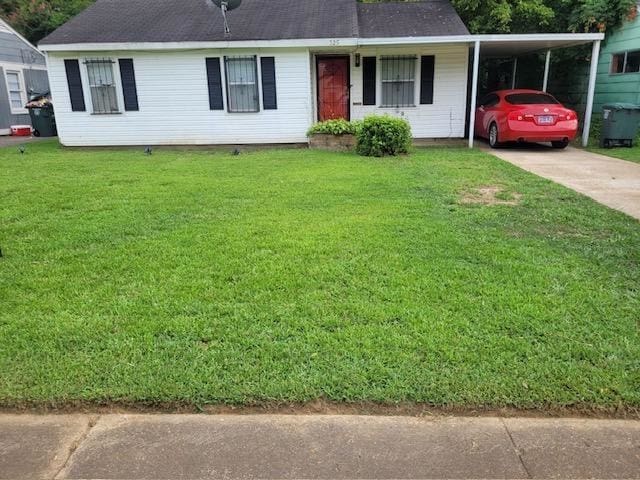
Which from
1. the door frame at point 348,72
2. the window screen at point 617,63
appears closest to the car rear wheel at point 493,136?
the door frame at point 348,72

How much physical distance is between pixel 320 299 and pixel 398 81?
38.4 feet

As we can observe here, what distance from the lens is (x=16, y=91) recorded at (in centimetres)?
1984

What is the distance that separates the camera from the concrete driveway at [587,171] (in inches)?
285

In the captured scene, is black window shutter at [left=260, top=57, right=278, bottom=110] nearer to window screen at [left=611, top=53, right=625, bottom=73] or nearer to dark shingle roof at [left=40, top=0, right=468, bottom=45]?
dark shingle roof at [left=40, top=0, right=468, bottom=45]

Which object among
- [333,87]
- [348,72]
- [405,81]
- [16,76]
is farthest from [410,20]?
[16,76]

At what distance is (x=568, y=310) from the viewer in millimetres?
3570

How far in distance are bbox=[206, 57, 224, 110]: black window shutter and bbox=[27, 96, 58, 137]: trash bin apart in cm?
760

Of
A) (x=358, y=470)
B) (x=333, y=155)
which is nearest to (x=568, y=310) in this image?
(x=358, y=470)

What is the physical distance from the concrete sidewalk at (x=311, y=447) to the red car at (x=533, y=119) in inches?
413

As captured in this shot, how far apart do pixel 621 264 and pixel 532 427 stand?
8.54 ft

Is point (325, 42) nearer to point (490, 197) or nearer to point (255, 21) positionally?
point (255, 21)

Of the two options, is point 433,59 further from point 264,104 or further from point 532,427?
point 532,427

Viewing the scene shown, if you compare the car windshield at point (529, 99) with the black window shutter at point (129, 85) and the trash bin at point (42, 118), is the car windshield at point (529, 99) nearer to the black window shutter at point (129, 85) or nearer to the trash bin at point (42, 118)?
the black window shutter at point (129, 85)

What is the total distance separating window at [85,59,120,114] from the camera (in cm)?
1370
